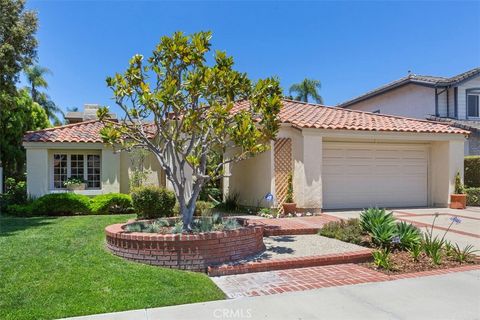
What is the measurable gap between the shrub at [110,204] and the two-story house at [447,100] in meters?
17.1

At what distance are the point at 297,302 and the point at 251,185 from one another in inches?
395

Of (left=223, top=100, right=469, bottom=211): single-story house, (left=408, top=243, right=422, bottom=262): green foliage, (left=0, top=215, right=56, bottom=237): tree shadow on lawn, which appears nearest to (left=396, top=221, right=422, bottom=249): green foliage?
(left=408, top=243, right=422, bottom=262): green foliage

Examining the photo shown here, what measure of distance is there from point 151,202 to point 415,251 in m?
8.05

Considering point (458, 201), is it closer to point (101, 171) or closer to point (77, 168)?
point (101, 171)

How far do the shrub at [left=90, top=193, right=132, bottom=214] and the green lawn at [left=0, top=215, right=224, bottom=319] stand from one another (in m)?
6.42

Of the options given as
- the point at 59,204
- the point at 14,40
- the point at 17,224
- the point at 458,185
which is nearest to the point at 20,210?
the point at 59,204

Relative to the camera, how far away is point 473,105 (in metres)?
22.3

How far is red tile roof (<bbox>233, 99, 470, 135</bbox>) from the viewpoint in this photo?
46.6ft

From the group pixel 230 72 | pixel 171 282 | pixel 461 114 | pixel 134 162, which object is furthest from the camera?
pixel 461 114

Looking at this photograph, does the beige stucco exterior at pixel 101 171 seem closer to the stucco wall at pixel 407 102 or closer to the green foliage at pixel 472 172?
the green foliage at pixel 472 172

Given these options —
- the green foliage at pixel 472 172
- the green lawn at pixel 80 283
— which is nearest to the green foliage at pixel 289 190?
the green lawn at pixel 80 283

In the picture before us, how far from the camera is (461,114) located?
21750mm

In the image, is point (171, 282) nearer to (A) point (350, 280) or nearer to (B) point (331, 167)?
(A) point (350, 280)

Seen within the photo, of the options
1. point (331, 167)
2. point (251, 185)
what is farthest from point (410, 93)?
point (251, 185)
